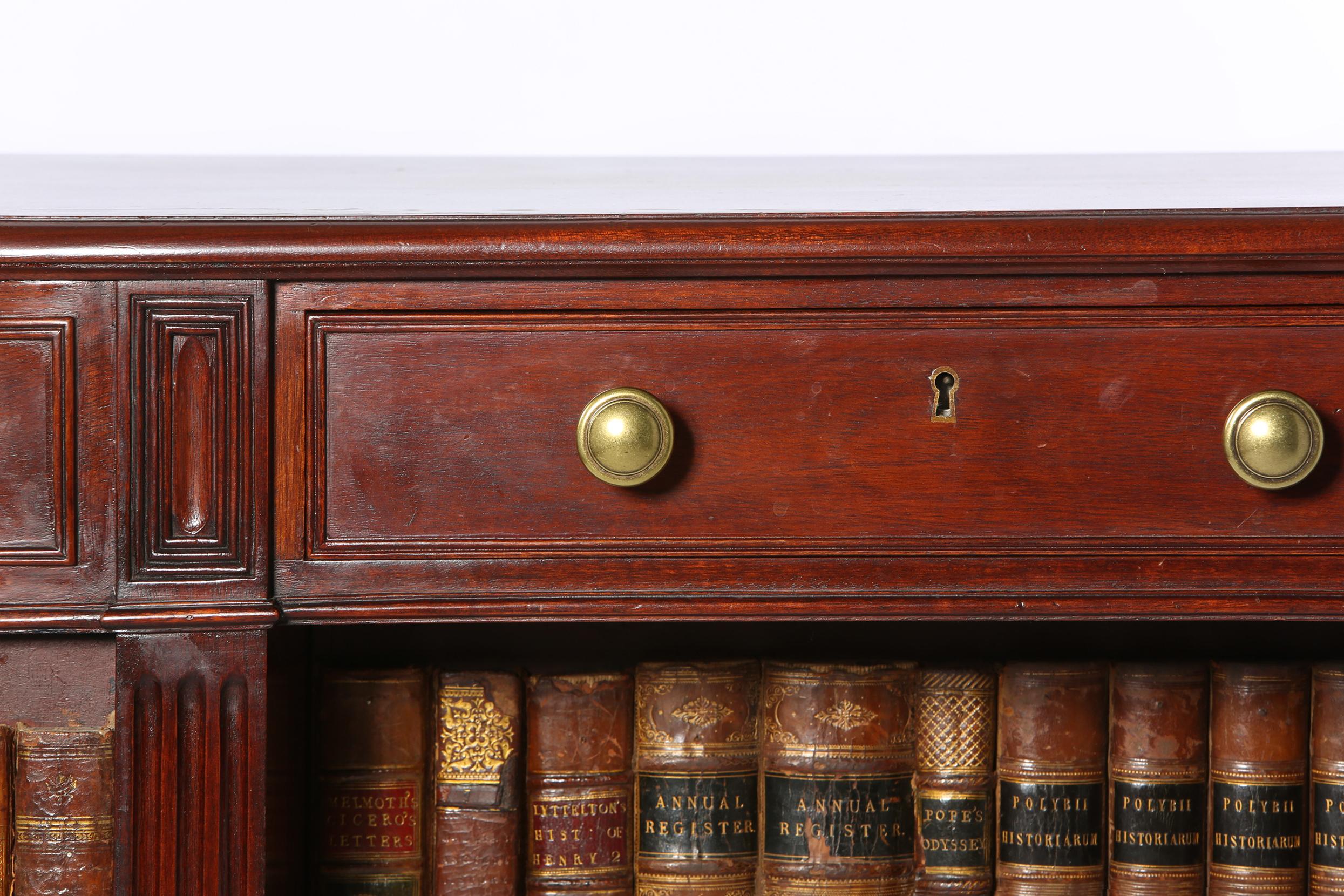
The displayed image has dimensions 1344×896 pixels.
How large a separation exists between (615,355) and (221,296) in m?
0.21

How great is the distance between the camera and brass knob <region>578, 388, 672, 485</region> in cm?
73

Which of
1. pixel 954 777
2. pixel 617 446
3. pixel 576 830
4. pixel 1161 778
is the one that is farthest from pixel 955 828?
pixel 617 446

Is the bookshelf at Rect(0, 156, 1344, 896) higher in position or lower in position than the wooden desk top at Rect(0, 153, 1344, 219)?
lower

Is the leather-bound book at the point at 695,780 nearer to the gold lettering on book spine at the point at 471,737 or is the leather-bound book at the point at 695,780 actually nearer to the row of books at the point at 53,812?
the gold lettering on book spine at the point at 471,737

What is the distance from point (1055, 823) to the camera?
2.94 ft

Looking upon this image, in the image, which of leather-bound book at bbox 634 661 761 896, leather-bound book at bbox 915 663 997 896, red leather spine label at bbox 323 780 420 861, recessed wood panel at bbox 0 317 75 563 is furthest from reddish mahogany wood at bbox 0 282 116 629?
leather-bound book at bbox 915 663 997 896

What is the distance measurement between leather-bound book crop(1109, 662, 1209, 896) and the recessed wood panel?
2.10 feet

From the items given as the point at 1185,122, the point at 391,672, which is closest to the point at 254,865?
the point at 391,672

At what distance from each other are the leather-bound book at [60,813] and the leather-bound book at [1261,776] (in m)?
0.68

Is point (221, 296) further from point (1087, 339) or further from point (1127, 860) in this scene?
point (1127, 860)

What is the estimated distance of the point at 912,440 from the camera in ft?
2.47

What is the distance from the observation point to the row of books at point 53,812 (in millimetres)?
800

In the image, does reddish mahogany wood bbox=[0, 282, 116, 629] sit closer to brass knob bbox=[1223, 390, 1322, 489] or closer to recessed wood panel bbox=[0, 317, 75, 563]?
recessed wood panel bbox=[0, 317, 75, 563]

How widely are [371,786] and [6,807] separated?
0.21m
